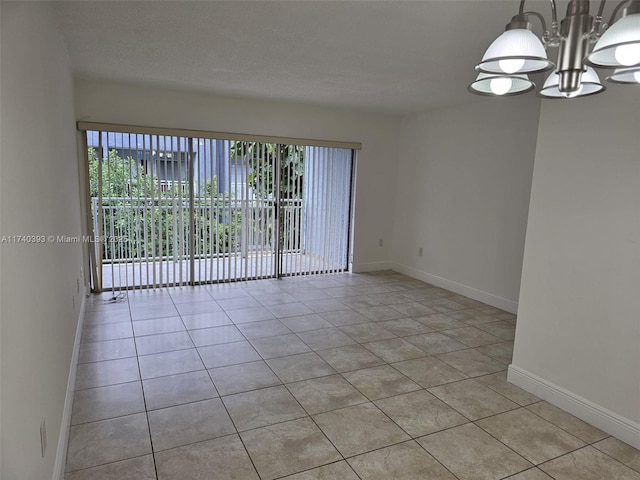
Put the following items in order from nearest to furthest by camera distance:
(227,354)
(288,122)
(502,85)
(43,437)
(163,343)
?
(43,437) < (502,85) < (227,354) < (163,343) < (288,122)

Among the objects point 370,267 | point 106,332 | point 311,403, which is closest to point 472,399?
point 311,403

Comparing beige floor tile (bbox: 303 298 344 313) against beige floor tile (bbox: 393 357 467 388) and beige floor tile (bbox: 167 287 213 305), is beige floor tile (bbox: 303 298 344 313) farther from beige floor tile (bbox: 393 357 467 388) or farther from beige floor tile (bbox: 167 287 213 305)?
beige floor tile (bbox: 393 357 467 388)

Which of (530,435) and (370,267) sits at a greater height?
(370,267)

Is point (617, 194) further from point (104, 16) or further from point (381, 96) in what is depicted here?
point (104, 16)

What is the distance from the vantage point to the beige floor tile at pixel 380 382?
276cm

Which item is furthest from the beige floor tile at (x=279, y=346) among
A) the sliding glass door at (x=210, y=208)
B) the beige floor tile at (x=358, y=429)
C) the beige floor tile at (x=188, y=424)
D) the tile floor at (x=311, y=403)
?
the sliding glass door at (x=210, y=208)

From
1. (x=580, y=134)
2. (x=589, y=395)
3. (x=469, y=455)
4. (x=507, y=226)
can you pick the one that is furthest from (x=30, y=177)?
(x=507, y=226)

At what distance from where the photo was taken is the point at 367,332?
382 centimetres

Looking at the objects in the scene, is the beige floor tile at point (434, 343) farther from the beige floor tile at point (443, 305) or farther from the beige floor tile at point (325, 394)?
the beige floor tile at point (325, 394)

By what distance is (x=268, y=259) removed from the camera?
222 inches

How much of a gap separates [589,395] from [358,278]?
352 cm

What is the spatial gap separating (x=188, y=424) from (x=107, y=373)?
923 millimetres

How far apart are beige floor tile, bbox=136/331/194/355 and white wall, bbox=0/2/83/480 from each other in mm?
862

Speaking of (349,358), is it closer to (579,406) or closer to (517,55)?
(579,406)
